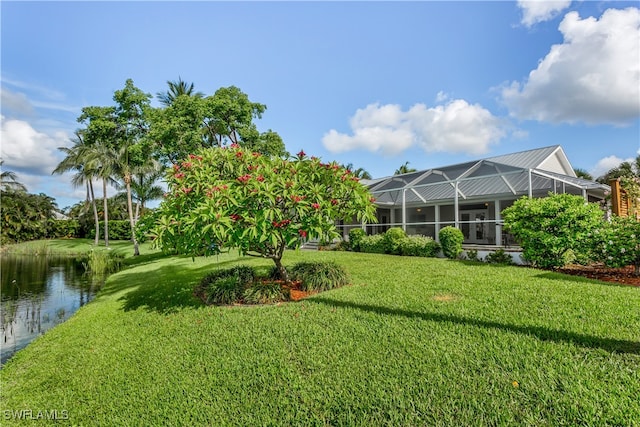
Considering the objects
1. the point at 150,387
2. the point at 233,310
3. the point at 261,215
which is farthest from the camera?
the point at 233,310

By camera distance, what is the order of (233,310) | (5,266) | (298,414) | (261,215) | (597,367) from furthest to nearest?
(5,266) → (233,310) → (261,215) → (597,367) → (298,414)

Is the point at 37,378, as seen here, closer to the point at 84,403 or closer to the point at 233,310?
the point at 84,403

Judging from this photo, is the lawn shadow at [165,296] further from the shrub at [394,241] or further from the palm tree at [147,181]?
the palm tree at [147,181]

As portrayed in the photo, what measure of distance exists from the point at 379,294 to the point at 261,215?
280cm

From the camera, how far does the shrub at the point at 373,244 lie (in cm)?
1439

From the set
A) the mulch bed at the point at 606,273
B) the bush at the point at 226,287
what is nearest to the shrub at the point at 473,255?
the mulch bed at the point at 606,273

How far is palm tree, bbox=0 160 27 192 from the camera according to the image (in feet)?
110

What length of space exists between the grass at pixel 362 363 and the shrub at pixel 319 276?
660 millimetres

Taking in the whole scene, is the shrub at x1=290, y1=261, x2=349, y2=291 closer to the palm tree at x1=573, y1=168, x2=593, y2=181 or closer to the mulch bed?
the mulch bed

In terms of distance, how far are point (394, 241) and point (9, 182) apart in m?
43.3

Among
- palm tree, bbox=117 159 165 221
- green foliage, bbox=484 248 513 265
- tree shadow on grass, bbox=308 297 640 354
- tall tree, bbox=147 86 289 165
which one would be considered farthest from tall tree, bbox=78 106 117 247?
green foliage, bbox=484 248 513 265

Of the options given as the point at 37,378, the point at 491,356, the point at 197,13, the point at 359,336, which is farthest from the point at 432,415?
the point at 197,13

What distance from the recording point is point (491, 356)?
333 cm

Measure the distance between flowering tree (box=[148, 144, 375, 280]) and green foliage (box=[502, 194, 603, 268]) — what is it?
5548 mm
